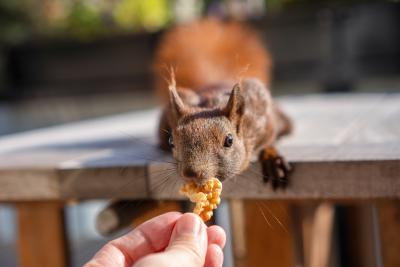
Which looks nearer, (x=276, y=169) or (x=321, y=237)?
(x=276, y=169)

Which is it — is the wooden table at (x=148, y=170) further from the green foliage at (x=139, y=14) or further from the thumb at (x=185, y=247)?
the green foliage at (x=139, y=14)

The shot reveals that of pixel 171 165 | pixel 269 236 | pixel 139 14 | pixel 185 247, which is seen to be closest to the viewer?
pixel 185 247

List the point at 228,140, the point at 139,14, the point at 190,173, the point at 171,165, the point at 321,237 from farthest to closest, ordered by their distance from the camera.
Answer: the point at 139,14
the point at 321,237
the point at 171,165
the point at 228,140
the point at 190,173

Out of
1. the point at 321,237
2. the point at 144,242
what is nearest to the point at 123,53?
the point at 321,237

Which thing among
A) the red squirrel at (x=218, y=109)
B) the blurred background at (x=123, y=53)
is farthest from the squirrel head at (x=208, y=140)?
the blurred background at (x=123, y=53)

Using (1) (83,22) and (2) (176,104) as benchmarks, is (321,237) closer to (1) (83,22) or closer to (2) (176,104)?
(2) (176,104)

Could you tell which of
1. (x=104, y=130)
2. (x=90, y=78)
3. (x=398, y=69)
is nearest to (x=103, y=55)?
(x=90, y=78)

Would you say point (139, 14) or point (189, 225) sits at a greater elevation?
point (139, 14)
